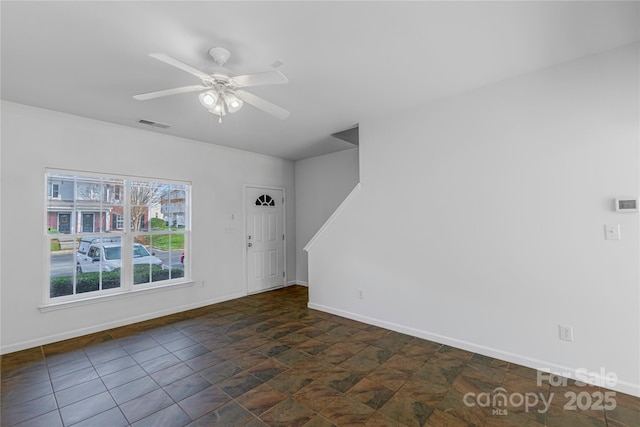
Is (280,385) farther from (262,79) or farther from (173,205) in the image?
(173,205)

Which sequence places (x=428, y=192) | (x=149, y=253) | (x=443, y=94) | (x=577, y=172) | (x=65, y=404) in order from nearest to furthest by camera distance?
1. (x=65, y=404)
2. (x=577, y=172)
3. (x=443, y=94)
4. (x=428, y=192)
5. (x=149, y=253)

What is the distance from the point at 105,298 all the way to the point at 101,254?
55 centimetres

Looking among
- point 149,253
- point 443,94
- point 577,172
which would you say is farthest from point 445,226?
point 149,253

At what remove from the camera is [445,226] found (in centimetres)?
301

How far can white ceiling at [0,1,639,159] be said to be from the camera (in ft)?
5.76

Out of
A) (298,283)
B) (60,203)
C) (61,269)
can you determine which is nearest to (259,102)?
(60,203)

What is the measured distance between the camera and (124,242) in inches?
148

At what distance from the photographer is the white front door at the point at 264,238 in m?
5.14

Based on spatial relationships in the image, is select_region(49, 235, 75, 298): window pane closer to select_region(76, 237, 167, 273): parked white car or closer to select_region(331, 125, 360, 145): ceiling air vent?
select_region(76, 237, 167, 273): parked white car

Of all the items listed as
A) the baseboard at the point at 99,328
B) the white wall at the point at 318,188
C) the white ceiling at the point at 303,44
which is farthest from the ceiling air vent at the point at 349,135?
the baseboard at the point at 99,328

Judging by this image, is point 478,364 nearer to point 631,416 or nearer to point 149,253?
point 631,416

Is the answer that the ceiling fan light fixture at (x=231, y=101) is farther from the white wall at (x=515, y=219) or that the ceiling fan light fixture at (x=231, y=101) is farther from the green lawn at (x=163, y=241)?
the green lawn at (x=163, y=241)

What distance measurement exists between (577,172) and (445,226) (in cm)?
114

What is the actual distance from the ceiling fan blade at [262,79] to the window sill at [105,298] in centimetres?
320
